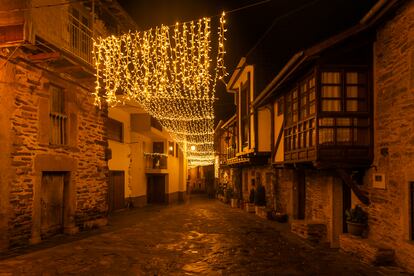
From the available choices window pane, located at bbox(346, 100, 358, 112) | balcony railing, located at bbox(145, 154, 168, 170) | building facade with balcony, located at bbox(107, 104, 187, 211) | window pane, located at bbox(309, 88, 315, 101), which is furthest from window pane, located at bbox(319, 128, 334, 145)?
balcony railing, located at bbox(145, 154, 168, 170)

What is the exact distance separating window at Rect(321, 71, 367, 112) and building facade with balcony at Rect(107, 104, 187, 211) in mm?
11297

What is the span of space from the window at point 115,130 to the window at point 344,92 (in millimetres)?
12544

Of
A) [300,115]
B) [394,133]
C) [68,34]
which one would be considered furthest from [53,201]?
[394,133]

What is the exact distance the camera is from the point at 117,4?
15211 millimetres

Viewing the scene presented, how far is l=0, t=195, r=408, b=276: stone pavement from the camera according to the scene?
817cm

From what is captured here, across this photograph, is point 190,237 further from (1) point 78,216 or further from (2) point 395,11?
(2) point 395,11

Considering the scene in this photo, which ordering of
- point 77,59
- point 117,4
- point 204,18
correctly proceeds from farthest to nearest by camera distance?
1. point 117,4
2. point 77,59
3. point 204,18

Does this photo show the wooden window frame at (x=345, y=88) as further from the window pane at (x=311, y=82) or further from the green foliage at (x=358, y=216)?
the green foliage at (x=358, y=216)

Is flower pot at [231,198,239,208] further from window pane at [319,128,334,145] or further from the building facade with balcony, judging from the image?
window pane at [319,128,334,145]

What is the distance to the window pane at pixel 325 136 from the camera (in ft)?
32.4

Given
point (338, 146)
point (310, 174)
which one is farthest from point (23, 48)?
point (310, 174)

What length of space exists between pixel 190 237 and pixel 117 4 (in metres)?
9.53

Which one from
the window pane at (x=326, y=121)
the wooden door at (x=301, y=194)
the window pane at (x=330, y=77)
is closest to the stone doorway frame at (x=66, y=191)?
the window pane at (x=326, y=121)

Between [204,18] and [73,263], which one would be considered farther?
[204,18]
